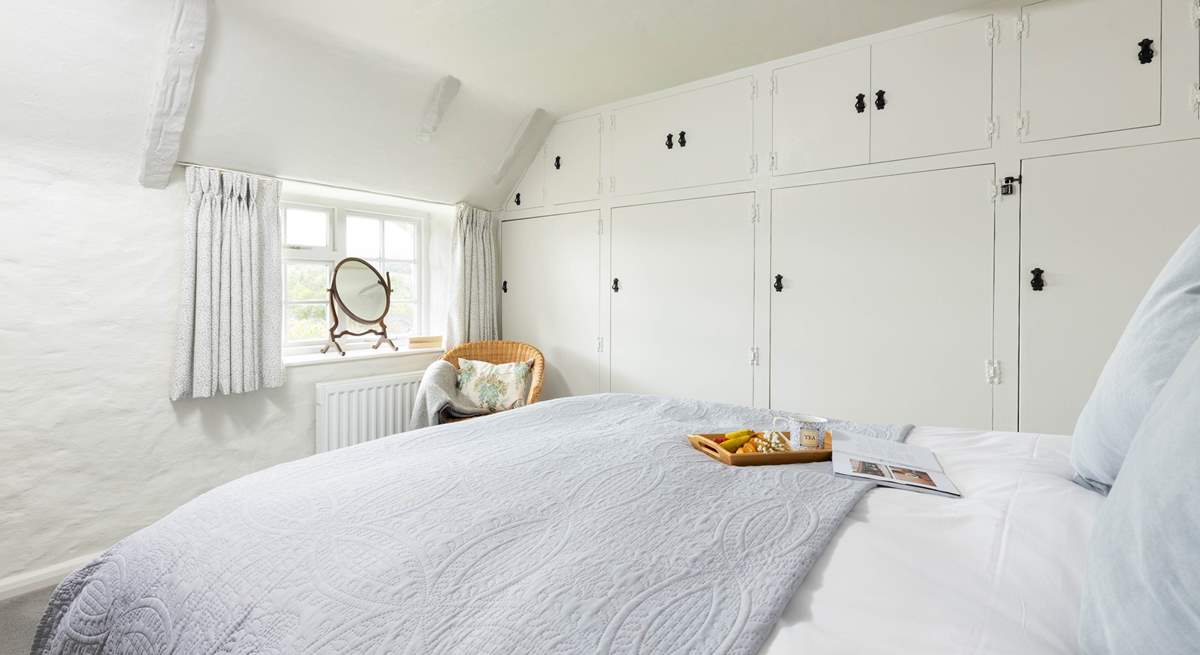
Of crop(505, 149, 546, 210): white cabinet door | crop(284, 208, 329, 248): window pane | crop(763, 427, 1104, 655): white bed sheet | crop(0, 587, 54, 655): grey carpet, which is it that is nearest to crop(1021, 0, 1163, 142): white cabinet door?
crop(763, 427, 1104, 655): white bed sheet

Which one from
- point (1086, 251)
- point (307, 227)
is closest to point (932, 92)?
point (1086, 251)

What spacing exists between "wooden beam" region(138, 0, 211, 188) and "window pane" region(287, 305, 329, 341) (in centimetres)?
103

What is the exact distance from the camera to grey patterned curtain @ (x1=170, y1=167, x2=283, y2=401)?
2.60 m

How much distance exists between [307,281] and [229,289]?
73 centimetres

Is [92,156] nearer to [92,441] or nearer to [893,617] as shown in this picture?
[92,441]

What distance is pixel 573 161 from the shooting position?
3750mm

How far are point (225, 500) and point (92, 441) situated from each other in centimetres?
199

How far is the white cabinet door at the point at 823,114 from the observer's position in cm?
269

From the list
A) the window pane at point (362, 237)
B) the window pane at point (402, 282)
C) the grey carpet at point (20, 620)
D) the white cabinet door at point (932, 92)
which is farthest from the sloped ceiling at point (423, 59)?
the grey carpet at point (20, 620)

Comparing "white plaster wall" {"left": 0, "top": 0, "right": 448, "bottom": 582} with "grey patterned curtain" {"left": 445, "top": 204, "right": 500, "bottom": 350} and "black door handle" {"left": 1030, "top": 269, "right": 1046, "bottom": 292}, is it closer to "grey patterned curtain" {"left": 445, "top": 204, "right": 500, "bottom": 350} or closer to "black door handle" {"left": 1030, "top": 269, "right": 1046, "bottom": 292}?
"grey patterned curtain" {"left": 445, "top": 204, "right": 500, "bottom": 350}

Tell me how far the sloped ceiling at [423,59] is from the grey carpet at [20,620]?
1.96 meters

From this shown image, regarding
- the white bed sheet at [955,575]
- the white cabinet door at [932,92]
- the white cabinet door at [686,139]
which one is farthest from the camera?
the white cabinet door at [686,139]

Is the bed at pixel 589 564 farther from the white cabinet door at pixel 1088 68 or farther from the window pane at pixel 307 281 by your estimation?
the window pane at pixel 307 281

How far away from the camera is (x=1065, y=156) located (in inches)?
88.6
